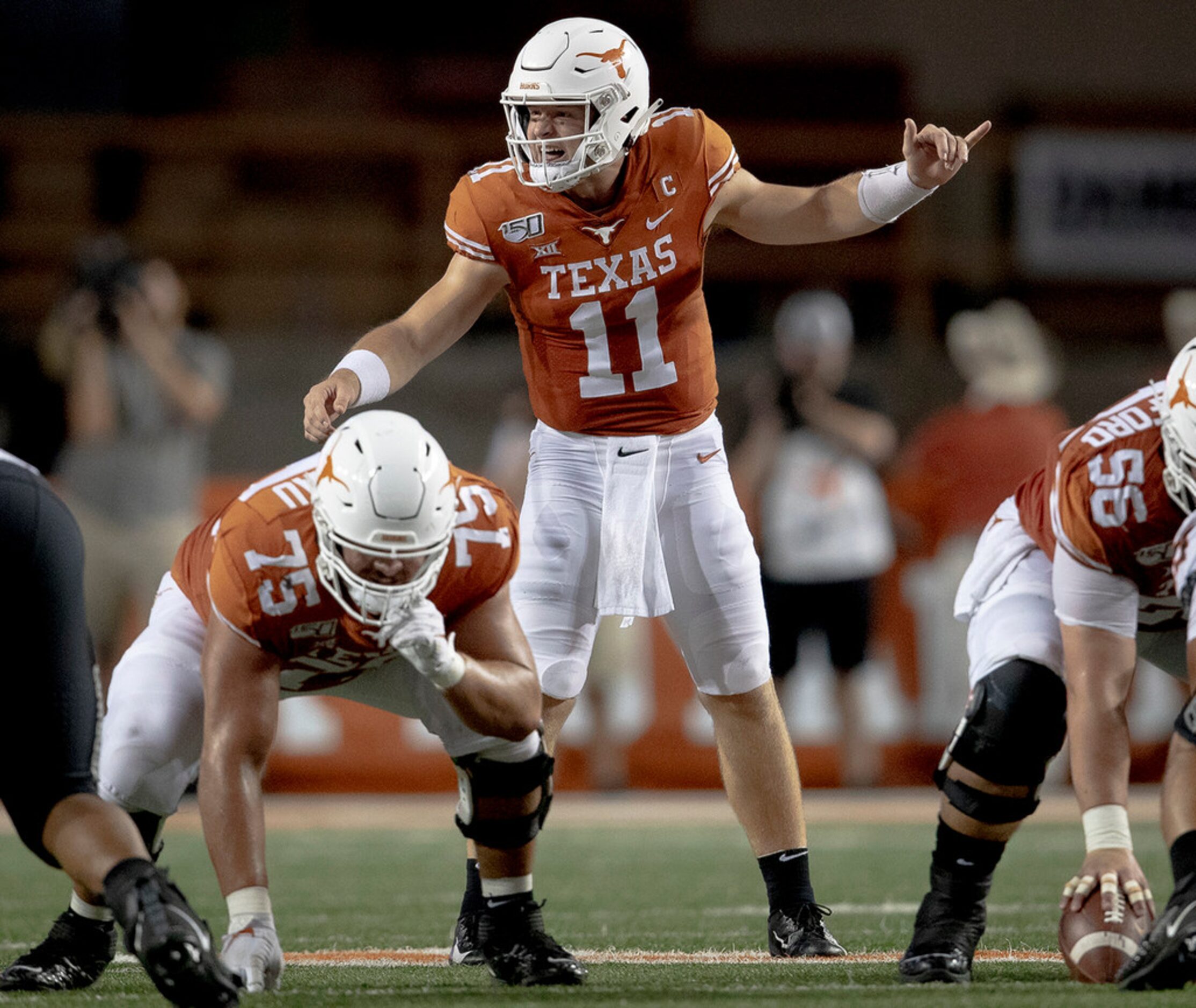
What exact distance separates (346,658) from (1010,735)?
50.6 inches

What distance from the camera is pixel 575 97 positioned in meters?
4.11

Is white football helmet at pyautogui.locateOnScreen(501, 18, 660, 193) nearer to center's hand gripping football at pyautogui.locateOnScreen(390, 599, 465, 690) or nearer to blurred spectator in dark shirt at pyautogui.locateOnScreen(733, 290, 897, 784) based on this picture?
center's hand gripping football at pyautogui.locateOnScreen(390, 599, 465, 690)

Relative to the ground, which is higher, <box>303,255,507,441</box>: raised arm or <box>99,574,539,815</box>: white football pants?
<box>303,255,507,441</box>: raised arm

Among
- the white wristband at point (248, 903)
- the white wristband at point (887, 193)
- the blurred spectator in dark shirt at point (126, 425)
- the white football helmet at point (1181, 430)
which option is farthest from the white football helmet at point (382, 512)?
the blurred spectator in dark shirt at point (126, 425)

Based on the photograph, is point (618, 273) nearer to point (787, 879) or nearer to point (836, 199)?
point (836, 199)

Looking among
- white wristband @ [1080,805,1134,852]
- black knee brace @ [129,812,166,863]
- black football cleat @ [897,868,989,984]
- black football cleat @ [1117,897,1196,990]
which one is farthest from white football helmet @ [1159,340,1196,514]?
black knee brace @ [129,812,166,863]

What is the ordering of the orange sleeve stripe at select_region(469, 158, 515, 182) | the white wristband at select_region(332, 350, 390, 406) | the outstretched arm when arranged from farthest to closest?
the orange sleeve stripe at select_region(469, 158, 515, 182) < the outstretched arm < the white wristband at select_region(332, 350, 390, 406)

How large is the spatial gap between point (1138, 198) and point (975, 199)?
1.06m

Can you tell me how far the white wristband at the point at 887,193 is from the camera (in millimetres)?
4121

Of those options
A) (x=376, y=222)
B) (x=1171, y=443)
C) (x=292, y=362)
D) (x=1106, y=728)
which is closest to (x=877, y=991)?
(x=1106, y=728)

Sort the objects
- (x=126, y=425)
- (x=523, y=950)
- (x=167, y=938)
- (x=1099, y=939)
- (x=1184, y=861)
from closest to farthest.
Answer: (x=167, y=938)
(x=1184, y=861)
(x=1099, y=939)
(x=523, y=950)
(x=126, y=425)

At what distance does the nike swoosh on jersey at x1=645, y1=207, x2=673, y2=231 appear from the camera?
4.22m

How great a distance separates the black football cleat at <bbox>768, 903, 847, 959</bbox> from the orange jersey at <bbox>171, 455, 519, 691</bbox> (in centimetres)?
106

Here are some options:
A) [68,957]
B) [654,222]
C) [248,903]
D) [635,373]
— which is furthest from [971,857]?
[68,957]
